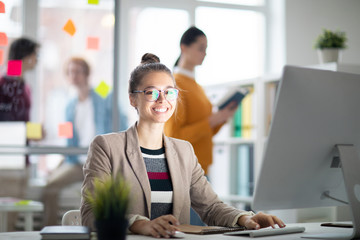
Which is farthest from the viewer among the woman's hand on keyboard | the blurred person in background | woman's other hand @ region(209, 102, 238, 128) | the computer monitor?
the blurred person in background

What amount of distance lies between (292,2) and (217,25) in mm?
716

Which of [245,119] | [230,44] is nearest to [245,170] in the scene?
[245,119]

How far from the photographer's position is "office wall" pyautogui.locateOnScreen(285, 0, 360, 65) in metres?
4.79

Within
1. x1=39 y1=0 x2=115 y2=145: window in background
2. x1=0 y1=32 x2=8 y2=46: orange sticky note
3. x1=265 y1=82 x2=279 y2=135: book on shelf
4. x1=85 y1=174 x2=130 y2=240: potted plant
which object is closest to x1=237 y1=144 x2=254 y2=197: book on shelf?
x1=265 y1=82 x2=279 y2=135: book on shelf

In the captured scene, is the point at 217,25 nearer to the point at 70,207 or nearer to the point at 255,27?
the point at 255,27

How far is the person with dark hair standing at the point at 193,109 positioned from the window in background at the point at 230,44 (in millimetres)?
2161

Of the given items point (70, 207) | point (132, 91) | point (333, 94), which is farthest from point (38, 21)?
point (333, 94)

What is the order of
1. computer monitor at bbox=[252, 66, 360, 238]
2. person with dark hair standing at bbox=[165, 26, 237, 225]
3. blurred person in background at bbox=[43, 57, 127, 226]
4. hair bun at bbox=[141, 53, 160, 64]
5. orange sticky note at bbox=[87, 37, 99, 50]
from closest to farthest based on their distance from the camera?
computer monitor at bbox=[252, 66, 360, 238] → hair bun at bbox=[141, 53, 160, 64] → person with dark hair standing at bbox=[165, 26, 237, 225] → blurred person in background at bbox=[43, 57, 127, 226] → orange sticky note at bbox=[87, 37, 99, 50]

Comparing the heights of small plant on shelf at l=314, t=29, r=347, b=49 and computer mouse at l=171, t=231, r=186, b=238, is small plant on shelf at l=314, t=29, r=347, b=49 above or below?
above

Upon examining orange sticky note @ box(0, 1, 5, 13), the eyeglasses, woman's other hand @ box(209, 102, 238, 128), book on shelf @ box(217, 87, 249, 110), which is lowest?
woman's other hand @ box(209, 102, 238, 128)

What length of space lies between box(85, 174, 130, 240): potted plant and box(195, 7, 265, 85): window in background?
12.2 ft

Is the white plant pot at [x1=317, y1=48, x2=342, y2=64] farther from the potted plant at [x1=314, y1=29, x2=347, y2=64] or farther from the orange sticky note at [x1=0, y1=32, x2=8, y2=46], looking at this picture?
the orange sticky note at [x1=0, y1=32, x2=8, y2=46]

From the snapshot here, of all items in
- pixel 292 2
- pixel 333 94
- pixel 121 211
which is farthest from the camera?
pixel 292 2

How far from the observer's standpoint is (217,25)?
191 inches
